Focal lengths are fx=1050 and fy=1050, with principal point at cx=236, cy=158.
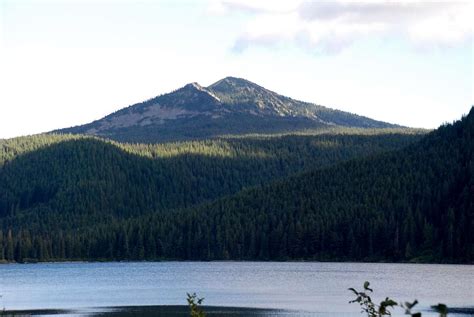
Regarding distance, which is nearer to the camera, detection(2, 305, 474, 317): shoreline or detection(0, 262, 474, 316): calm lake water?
detection(2, 305, 474, 317): shoreline

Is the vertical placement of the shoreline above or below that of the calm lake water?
below

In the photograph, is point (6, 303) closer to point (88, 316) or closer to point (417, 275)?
point (88, 316)

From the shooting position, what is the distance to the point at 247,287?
134125 millimetres

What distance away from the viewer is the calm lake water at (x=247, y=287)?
10875 centimetres

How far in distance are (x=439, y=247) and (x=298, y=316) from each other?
111m

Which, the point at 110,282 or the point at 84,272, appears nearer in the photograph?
the point at 110,282

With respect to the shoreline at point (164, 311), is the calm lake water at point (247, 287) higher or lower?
higher

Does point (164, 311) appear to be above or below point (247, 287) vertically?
below

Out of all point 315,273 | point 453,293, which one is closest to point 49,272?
point 315,273

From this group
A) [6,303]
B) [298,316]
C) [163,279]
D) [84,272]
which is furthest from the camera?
[84,272]

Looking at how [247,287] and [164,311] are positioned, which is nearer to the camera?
[164,311]

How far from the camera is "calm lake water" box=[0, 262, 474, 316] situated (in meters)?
109

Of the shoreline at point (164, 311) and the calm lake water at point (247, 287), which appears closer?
the shoreline at point (164, 311)

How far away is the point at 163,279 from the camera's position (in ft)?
520
